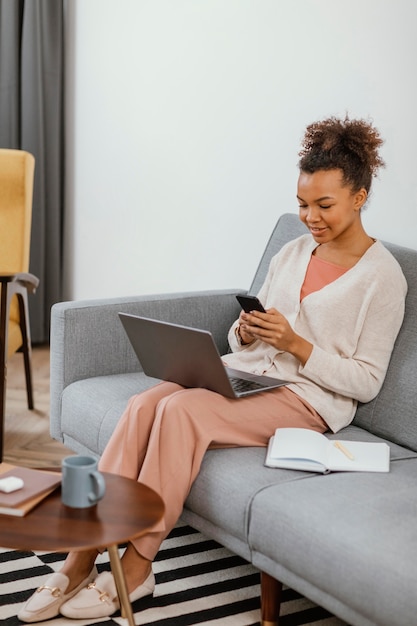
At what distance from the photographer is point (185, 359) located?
2299 mm

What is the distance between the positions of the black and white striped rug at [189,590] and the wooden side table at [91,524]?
35cm

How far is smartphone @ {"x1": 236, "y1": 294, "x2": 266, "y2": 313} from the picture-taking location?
2.29 metres

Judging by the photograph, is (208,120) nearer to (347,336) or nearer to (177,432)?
(347,336)

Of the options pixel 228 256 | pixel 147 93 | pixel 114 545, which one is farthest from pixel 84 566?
pixel 147 93

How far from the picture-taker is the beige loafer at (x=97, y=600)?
7.02 ft

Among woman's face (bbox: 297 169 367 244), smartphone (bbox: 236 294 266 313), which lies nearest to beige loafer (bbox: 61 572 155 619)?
smartphone (bbox: 236 294 266 313)

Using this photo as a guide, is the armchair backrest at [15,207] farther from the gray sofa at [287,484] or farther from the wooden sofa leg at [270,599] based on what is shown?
the wooden sofa leg at [270,599]

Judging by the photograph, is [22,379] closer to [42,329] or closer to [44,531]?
[42,329]

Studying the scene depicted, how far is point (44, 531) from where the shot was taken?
65.5 inches

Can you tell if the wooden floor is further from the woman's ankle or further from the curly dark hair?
the curly dark hair

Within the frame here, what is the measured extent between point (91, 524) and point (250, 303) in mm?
808

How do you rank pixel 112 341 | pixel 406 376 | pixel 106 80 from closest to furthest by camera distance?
pixel 406 376 < pixel 112 341 < pixel 106 80

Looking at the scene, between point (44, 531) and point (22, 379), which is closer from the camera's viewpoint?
point (44, 531)

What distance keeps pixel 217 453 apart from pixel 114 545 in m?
0.58
